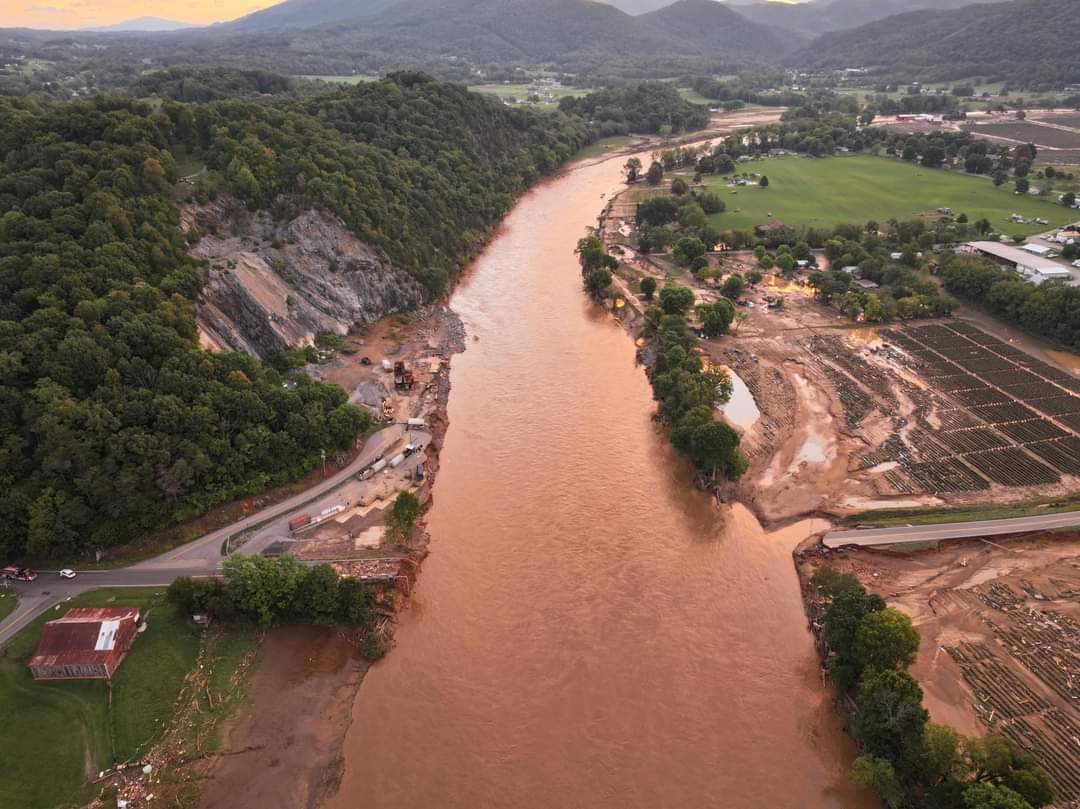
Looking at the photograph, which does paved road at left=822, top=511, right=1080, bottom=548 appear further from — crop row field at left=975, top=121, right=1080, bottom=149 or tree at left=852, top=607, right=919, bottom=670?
crop row field at left=975, top=121, right=1080, bottom=149

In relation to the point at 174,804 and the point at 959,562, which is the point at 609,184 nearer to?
the point at 959,562

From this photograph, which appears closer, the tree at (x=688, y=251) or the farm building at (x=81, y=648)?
the farm building at (x=81, y=648)

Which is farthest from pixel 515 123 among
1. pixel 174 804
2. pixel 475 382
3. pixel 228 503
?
pixel 174 804

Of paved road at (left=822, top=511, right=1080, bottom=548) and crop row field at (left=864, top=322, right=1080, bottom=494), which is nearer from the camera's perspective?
paved road at (left=822, top=511, right=1080, bottom=548)

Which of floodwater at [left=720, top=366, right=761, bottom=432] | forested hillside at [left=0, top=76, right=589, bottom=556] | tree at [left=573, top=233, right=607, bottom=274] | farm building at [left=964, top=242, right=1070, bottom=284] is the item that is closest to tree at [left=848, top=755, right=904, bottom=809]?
floodwater at [left=720, top=366, right=761, bottom=432]

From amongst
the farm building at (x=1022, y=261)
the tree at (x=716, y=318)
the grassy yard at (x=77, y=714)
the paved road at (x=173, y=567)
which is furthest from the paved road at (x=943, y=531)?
the farm building at (x=1022, y=261)

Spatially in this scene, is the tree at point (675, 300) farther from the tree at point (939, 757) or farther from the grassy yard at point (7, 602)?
the grassy yard at point (7, 602)
